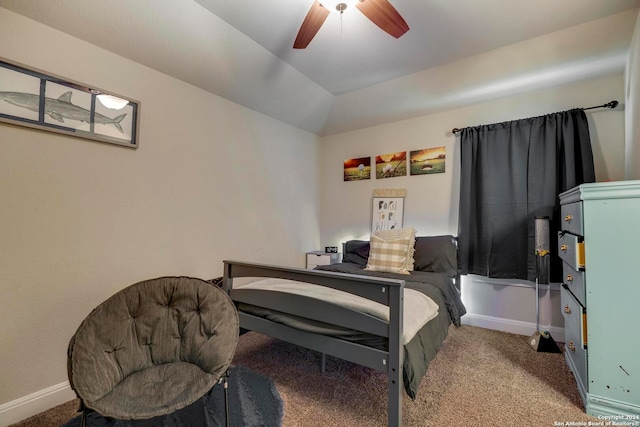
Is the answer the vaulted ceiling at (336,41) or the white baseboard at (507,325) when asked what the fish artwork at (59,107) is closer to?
the vaulted ceiling at (336,41)

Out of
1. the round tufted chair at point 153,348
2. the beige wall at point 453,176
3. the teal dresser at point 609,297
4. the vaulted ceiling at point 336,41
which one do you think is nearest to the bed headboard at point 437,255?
the beige wall at point 453,176

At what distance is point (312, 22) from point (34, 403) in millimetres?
2909

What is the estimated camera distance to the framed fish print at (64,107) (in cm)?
161

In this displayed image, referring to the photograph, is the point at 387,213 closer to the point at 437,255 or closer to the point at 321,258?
the point at 437,255

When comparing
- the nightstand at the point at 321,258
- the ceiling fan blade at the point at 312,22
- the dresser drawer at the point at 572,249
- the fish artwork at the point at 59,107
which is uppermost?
the ceiling fan blade at the point at 312,22

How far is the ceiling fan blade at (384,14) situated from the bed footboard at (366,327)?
1497mm

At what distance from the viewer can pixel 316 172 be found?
161 inches

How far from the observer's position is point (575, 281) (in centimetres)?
182

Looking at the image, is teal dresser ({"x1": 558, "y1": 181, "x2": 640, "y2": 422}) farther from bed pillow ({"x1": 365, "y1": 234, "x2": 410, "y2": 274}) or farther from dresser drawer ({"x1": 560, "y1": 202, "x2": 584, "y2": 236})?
bed pillow ({"x1": 365, "y1": 234, "x2": 410, "y2": 274})

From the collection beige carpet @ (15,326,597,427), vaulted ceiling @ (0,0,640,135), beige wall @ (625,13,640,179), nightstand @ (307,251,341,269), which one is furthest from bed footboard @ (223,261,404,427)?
beige wall @ (625,13,640,179)

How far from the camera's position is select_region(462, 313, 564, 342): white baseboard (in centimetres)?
256

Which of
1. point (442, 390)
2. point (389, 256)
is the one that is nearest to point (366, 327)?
point (442, 390)

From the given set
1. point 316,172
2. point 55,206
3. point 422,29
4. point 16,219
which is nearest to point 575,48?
point 422,29

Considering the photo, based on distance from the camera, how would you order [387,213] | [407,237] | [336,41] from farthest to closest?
[387,213]
[407,237]
[336,41]
